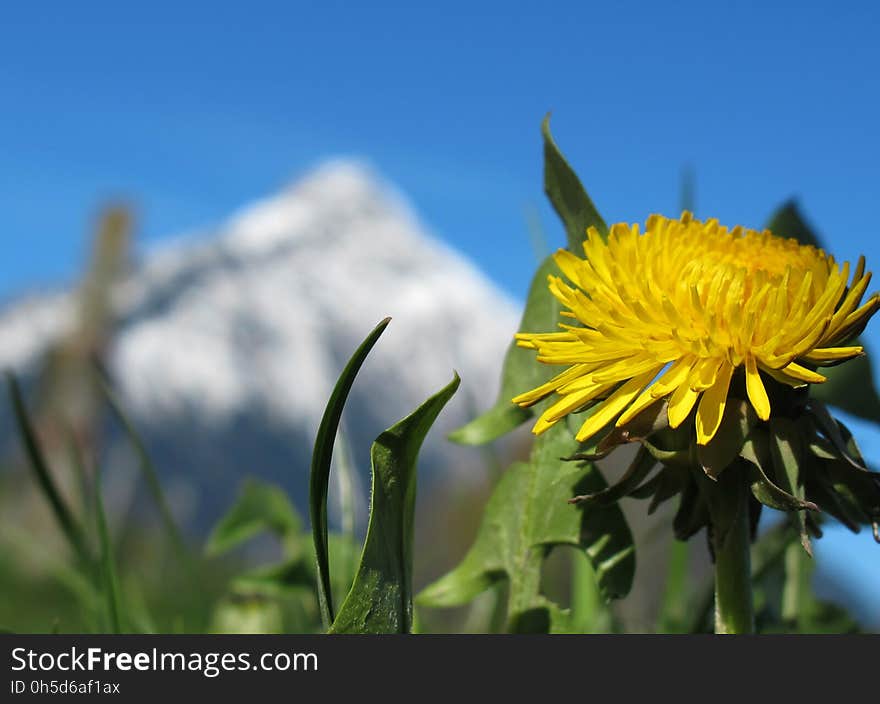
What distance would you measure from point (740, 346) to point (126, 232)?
9.40m

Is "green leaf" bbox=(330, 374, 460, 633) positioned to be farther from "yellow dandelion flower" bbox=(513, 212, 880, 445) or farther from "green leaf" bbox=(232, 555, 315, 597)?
"green leaf" bbox=(232, 555, 315, 597)

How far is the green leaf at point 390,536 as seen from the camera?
0.59 meters

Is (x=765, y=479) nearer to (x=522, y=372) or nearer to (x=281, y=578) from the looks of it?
(x=522, y=372)

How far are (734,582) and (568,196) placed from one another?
0.35m

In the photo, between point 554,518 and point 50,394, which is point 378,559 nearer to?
point 554,518

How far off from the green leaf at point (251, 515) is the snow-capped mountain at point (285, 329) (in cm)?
5589

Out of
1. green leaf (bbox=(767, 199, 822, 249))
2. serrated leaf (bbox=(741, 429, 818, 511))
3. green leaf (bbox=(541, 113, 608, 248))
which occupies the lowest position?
serrated leaf (bbox=(741, 429, 818, 511))

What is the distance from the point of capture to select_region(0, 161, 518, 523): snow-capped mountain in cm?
7419

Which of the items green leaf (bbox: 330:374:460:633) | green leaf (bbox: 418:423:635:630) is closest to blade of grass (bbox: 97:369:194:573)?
green leaf (bbox: 418:423:635:630)

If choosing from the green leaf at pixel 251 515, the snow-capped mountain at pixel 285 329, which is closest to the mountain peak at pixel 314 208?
the snow-capped mountain at pixel 285 329

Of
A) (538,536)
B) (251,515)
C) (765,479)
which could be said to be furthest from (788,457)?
(251,515)

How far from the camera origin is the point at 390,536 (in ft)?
2.09

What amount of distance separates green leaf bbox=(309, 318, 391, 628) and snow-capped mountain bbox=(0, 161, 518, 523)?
186 ft

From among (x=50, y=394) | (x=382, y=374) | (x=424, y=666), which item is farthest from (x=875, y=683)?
(x=382, y=374)
